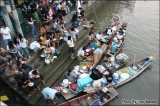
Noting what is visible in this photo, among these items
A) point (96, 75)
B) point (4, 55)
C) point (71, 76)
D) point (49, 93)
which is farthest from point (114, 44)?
point (4, 55)

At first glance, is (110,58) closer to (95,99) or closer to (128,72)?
(128,72)

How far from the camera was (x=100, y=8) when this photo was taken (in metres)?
21.0

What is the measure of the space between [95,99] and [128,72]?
11.1ft

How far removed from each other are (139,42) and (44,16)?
8789mm

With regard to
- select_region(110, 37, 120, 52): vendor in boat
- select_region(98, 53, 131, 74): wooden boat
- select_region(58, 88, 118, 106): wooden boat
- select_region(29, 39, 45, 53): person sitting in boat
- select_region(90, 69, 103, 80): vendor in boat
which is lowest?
select_region(58, 88, 118, 106): wooden boat

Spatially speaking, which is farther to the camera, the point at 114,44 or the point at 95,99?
the point at 114,44

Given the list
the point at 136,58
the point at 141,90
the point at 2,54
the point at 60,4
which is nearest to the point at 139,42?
the point at 136,58

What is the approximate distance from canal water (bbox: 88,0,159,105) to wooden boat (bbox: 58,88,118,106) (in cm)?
63

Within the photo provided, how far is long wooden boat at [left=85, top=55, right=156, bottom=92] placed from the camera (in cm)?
1028

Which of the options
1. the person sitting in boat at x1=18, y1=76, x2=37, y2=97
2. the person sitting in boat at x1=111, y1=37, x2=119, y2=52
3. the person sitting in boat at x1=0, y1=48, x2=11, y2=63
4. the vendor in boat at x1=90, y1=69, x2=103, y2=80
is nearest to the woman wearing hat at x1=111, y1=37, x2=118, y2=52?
the person sitting in boat at x1=111, y1=37, x2=119, y2=52

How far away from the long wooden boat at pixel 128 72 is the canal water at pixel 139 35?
0.47 meters

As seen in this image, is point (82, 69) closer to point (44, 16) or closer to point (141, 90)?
point (141, 90)

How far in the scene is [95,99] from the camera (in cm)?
925

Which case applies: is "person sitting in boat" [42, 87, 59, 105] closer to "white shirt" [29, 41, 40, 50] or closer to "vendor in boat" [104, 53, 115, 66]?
"white shirt" [29, 41, 40, 50]
